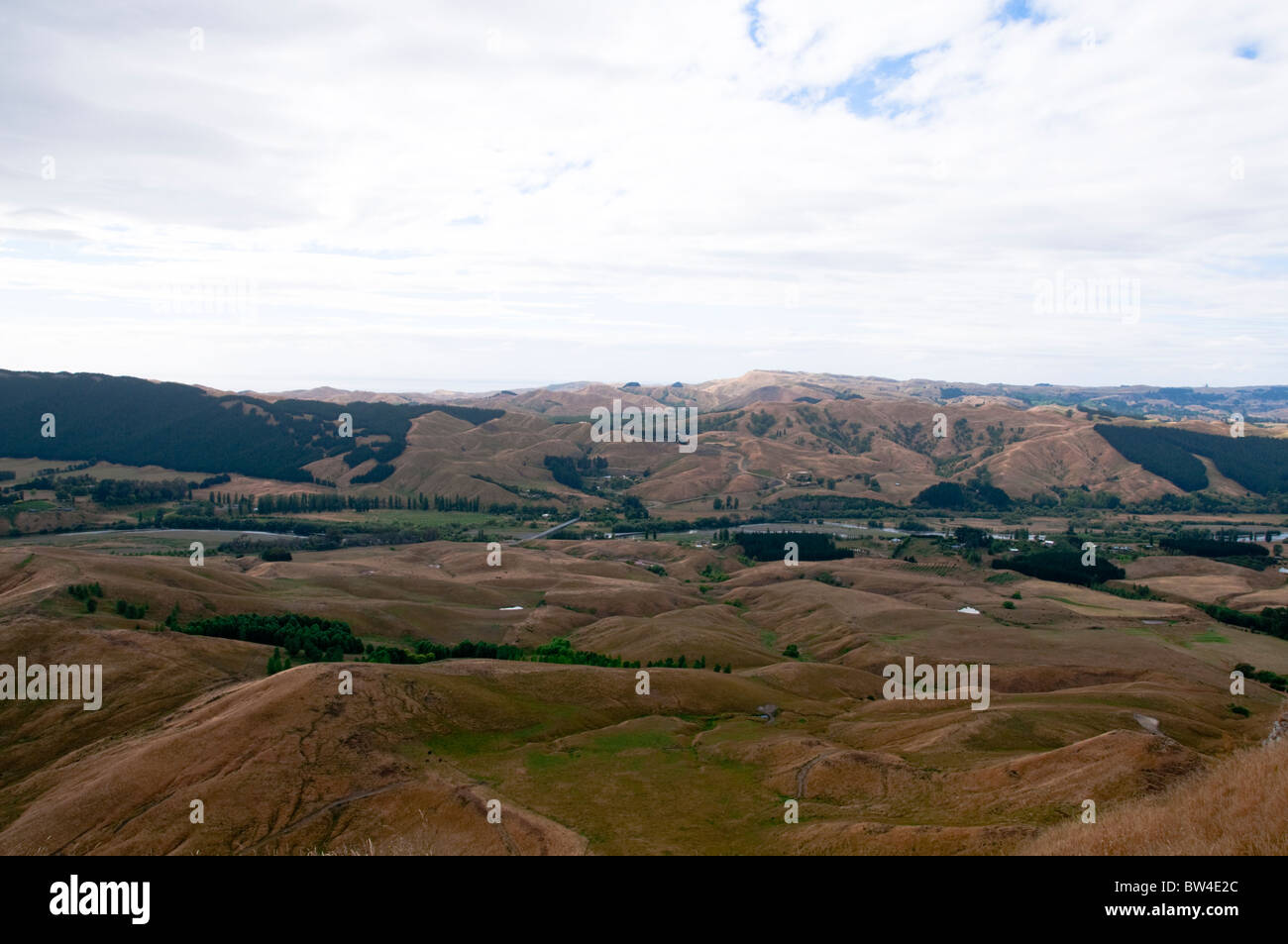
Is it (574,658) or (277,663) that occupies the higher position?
(277,663)


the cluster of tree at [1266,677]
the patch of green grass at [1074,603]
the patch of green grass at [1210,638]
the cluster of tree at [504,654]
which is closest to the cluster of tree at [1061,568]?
the patch of green grass at [1074,603]

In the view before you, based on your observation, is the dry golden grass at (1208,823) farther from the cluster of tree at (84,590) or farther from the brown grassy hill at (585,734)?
the cluster of tree at (84,590)

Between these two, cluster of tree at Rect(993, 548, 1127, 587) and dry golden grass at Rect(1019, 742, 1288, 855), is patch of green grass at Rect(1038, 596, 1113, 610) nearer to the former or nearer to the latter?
cluster of tree at Rect(993, 548, 1127, 587)

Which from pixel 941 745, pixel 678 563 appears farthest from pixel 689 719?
pixel 678 563

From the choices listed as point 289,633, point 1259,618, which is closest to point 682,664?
point 289,633

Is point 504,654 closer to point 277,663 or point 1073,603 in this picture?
point 277,663
